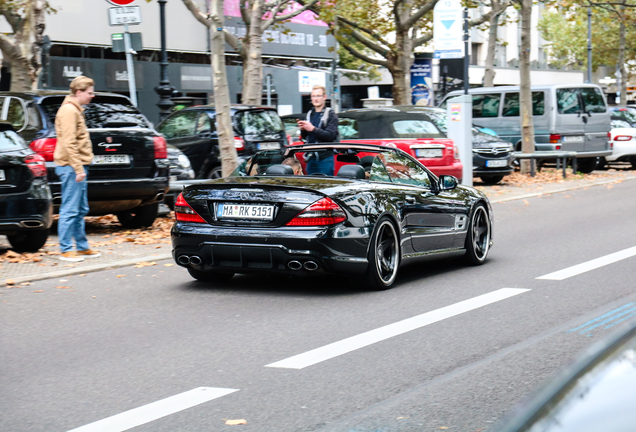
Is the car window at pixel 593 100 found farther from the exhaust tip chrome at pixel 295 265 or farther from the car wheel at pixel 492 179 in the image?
the exhaust tip chrome at pixel 295 265

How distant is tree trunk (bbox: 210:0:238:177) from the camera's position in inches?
538

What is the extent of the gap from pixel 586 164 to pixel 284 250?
19.0 metres

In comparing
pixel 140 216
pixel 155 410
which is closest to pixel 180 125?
pixel 140 216

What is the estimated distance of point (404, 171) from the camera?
29.0 ft

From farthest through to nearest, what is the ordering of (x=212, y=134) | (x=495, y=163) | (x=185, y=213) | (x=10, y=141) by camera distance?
(x=495, y=163)
(x=212, y=134)
(x=10, y=141)
(x=185, y=213)

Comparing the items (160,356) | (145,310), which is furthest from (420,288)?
(160,356)

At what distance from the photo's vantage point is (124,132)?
1162 cm

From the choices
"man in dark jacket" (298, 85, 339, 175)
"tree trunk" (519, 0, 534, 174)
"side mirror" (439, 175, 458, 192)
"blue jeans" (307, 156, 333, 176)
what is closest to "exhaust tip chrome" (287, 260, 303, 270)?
"blue jeans" (307, 156, 333, 176)

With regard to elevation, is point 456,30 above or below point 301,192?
above

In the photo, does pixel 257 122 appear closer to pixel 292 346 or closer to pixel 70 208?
pixel 70 208

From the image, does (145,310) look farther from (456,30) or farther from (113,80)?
(113,80)

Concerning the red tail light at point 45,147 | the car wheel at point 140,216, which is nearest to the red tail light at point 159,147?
the car wheel at point 140,216

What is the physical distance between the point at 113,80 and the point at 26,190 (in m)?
19.4

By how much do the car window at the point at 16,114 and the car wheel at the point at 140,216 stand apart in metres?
2.09
